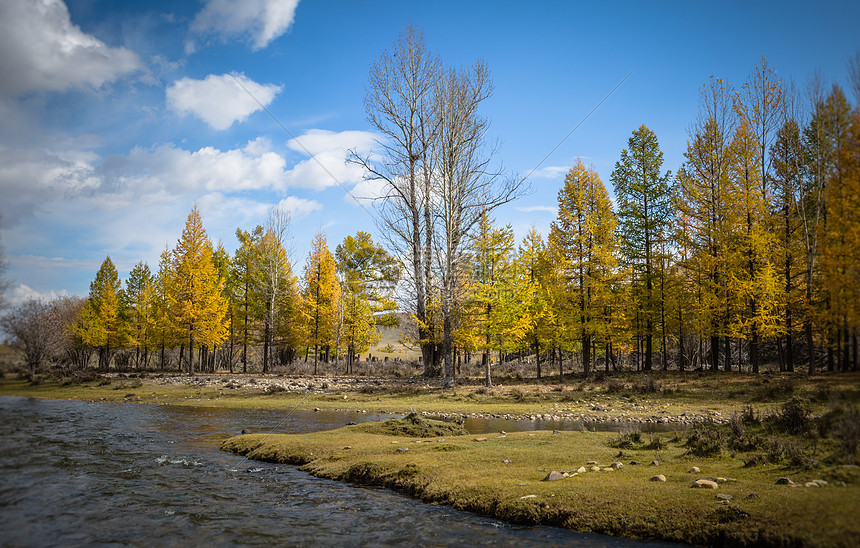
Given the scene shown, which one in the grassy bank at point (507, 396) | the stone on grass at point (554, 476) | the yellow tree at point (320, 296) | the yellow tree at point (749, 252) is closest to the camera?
the stone on grass at point (554, 476)

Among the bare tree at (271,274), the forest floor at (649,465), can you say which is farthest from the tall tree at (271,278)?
the forest floor at (649,465)

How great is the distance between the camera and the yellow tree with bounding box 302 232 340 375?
128ft

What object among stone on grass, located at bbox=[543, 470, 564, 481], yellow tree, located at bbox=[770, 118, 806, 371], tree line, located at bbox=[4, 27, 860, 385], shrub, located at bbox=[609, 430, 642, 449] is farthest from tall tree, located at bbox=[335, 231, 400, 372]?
stone on grass, located at bbox=[543, 470, 564, 481]

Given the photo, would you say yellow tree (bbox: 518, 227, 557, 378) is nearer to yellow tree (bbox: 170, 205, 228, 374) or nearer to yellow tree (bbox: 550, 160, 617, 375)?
yellow tree (bbox: 550, 160, 617, 375)

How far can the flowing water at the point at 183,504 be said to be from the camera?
4320 mm

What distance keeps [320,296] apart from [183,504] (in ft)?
110

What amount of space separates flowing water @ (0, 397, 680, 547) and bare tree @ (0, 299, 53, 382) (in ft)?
1.70

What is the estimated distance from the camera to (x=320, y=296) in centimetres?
3956

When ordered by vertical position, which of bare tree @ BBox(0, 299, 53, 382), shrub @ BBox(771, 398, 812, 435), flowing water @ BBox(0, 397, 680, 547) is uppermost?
bare tree @ BBox(0, 299, 53, 382)

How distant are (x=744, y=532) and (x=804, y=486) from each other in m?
1.02

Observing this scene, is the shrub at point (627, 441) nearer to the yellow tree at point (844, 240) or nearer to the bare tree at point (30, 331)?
the yellow tree at point (844, 240)

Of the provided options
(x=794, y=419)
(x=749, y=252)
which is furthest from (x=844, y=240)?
(x=749, y=252)

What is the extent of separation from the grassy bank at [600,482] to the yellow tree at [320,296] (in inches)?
1071

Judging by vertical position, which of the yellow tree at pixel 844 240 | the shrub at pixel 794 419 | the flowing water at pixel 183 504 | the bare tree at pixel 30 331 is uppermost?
the yellow tree at pixel 844 240
